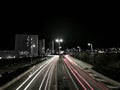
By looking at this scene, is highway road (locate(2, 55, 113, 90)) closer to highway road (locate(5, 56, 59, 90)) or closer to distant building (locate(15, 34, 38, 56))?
highway road (locate(5, 56, 59, 90))

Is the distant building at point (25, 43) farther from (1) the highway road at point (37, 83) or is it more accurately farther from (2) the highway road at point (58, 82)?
(1) the highway road at point (37, 83)

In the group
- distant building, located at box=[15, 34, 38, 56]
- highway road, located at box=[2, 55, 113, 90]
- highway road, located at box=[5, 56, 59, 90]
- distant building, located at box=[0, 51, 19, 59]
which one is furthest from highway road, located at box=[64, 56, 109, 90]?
distant building, located at box=[15, 34, 38, 56]

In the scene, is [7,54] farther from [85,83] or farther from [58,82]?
[85,83]

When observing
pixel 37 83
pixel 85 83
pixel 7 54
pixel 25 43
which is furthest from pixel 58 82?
pixel 25 43

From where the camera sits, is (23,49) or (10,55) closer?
(10,55)

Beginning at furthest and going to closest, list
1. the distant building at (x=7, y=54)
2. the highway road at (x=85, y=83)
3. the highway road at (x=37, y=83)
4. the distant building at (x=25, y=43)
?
1. the distant building at (x=25, y=43)
2. the distant building at (x=7, y=54)
3. the highway road at (x=37, y=83)
4. the highway road at (x=85, y=83)

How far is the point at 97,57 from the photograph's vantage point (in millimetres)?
48688

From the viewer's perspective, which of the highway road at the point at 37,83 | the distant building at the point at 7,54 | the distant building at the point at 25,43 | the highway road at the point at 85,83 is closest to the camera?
the highway road at the point at 85,83

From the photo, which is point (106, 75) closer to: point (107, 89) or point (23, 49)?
point (107, 89)

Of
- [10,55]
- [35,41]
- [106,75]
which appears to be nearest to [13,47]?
[35,41]

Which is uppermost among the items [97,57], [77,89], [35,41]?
[35,41]

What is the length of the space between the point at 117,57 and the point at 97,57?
30.4ft

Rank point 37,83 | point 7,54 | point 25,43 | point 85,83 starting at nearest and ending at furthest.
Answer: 1. point 85,83
2. point 37,83
3. point 7,54
4. point 25,43

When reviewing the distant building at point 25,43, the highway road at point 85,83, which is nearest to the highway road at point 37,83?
the highway road at point 85,83
